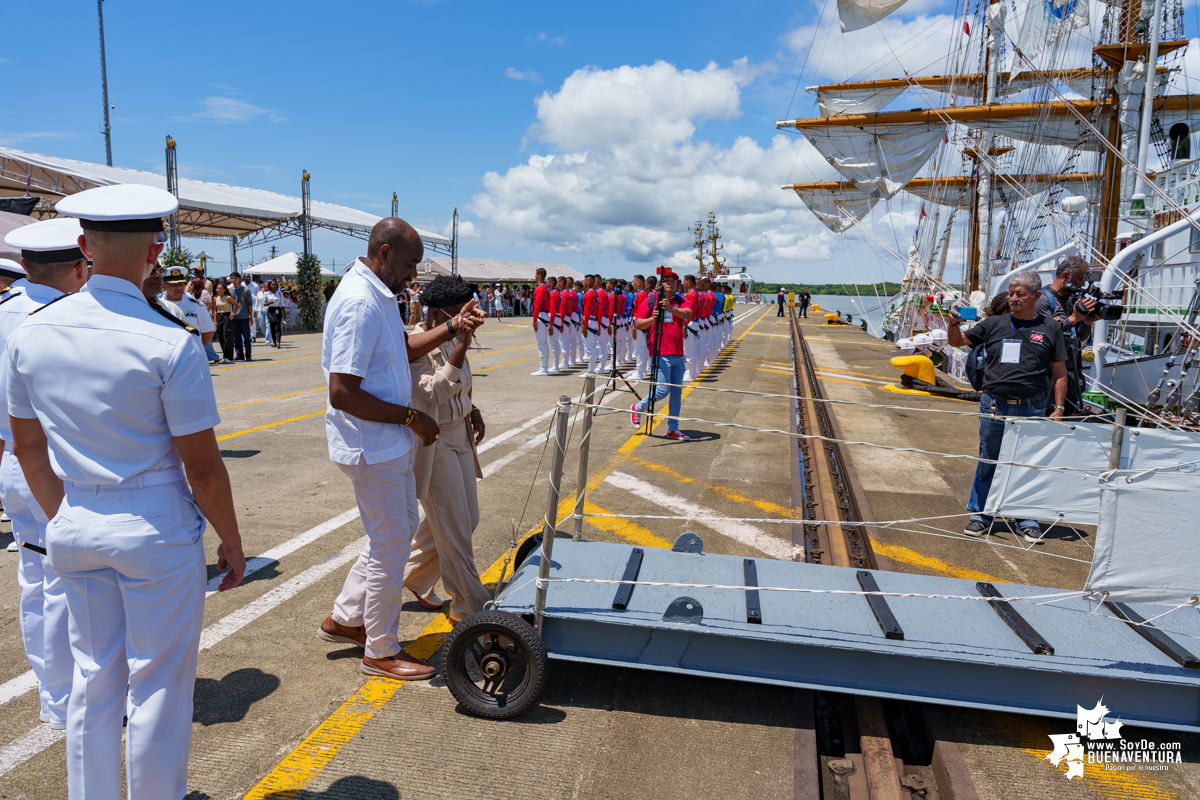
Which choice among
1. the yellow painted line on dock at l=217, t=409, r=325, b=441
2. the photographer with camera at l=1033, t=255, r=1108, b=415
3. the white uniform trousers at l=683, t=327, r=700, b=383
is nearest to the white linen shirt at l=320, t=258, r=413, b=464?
the photographer with camera at l=1033, t=255, r=1108, b=415

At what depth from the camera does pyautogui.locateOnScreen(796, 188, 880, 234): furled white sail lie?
1453 inches

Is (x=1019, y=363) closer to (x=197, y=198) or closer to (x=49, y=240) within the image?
(x=49, y=240)

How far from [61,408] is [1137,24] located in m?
28.8

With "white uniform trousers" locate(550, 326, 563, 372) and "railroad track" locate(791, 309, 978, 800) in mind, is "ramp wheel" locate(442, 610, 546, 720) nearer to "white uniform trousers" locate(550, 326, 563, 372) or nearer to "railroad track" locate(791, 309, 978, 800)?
"railroad track" locate(791, 309, 978, 800)

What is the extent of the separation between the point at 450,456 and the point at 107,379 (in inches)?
75.7

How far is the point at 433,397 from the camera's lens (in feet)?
11.5

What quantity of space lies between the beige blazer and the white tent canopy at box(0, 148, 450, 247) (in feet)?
24.3

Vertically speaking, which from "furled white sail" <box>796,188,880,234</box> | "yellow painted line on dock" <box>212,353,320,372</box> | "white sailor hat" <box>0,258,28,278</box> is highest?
"furled white sail" <box>796,188,880,234</box>

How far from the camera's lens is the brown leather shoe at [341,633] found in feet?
11.8

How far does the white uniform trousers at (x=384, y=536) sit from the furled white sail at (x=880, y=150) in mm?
30355

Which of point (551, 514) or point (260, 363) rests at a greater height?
point (551, 514)

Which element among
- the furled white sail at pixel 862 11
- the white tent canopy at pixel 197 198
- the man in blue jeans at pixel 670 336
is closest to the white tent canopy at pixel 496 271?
the white tent canopy at pixel 197 198

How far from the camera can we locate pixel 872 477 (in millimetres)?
7477

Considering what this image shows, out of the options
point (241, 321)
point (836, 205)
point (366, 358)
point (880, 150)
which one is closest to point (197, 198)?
point (241, 321)
